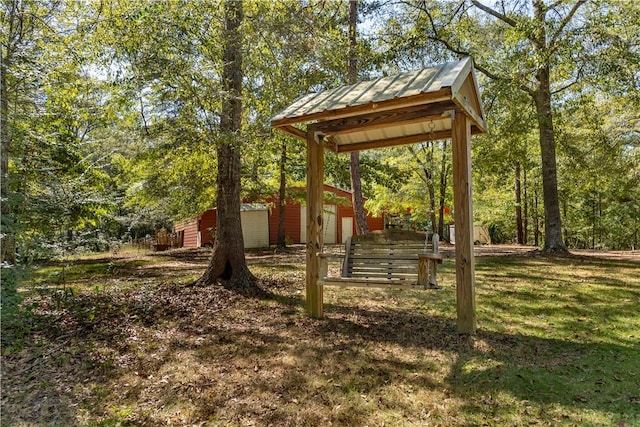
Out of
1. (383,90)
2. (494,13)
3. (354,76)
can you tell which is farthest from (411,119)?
(494,13)

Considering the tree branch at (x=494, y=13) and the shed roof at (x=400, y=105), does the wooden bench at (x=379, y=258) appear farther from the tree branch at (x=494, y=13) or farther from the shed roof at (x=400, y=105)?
the tree branch at (x=494, y=13)

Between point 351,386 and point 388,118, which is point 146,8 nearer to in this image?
point 388,118

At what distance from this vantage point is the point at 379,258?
4.88 meters

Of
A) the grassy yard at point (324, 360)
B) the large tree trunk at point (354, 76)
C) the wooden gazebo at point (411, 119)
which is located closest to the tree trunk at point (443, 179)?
the large tree trunk at point (354, 76)

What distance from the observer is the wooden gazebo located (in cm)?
397

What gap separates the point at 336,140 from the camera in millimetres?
5715

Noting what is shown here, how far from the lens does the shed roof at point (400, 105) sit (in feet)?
12.7

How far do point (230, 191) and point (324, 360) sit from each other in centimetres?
353

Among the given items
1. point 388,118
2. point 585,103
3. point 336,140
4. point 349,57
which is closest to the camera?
point 388,118

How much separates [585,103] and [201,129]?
32.1 ft

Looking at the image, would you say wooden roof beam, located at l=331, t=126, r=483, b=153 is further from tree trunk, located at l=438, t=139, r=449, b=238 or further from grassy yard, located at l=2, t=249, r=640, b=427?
tree trunk, located at l=438, t=139, r=449, b=238

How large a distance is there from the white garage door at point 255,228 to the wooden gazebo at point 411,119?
45.7 feet

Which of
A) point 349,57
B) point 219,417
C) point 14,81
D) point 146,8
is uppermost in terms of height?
point 349,57

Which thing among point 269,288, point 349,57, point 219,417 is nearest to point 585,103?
point 349,57
